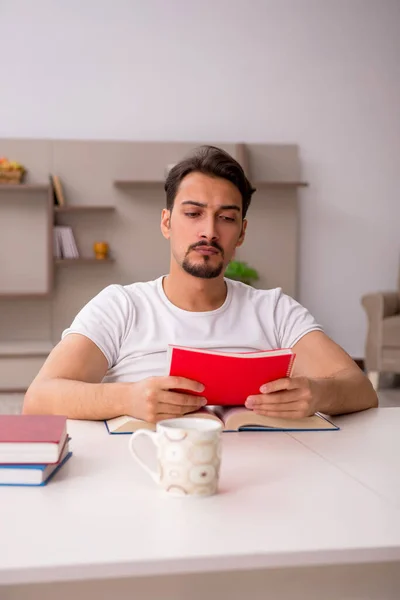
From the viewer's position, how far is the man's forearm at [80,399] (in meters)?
1.41

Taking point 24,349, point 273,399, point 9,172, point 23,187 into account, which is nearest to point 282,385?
point 273,399

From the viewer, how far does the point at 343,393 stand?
60.6 inches

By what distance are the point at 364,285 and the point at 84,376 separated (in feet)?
15.3

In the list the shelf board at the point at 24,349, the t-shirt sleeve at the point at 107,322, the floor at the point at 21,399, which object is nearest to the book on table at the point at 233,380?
the t-shirt sleeve at the point at 107,322

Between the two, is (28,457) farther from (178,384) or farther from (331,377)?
(331,377)

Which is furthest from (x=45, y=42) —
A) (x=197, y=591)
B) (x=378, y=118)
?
(x=197, y=591)

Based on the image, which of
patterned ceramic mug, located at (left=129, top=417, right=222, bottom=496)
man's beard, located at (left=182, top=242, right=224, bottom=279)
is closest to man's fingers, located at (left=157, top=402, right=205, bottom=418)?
patterned ceramic mug, located at (left=129, top=417, right=222, bottom=496)

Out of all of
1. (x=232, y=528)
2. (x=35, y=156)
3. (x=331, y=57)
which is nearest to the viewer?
(x=232, y=528)

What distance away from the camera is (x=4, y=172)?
5.18 metres

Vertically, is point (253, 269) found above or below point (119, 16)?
below

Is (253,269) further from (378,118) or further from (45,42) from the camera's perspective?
(45,42)

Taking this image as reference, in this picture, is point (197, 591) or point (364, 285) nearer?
point (197, 591)

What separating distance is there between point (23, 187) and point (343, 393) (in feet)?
13.1

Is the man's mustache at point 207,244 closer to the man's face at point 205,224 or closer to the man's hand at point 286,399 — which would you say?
the man's face at point 205,224
